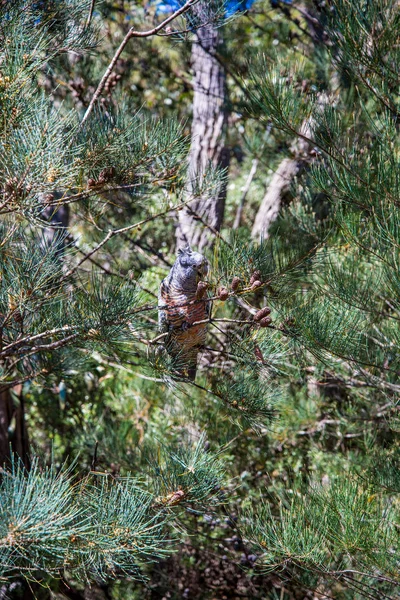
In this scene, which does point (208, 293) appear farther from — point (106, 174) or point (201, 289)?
point (106, 174)

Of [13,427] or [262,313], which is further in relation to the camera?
[13,427]

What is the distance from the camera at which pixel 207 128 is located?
7.98ft

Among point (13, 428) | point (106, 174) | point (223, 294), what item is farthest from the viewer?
point (13, 428)

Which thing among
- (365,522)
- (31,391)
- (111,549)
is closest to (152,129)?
(111,549)

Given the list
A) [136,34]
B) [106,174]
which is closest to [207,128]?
[136,34]

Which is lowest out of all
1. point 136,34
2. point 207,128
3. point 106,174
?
point 106,174

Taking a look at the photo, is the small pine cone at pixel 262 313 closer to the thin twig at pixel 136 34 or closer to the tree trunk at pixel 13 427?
the thin twig at pixel 136 34

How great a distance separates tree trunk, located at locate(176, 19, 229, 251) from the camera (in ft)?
7.58

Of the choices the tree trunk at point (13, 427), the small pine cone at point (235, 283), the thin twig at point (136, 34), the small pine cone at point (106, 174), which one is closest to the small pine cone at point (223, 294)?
the small pine cone at point (235, 283)

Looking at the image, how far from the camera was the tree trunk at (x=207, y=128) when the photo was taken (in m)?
2.31

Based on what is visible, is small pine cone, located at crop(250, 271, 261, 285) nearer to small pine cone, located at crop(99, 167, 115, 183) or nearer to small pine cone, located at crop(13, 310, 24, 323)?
small pine cone, located at crop(99, 167, 115, 183)

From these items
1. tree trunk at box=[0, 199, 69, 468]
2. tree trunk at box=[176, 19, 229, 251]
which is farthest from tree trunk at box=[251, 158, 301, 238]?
tree trunk at box=[0, 199, 69, 468]

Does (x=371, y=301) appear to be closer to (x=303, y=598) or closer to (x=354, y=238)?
(x=354, y=238)

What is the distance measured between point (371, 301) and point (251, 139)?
1.15 m
